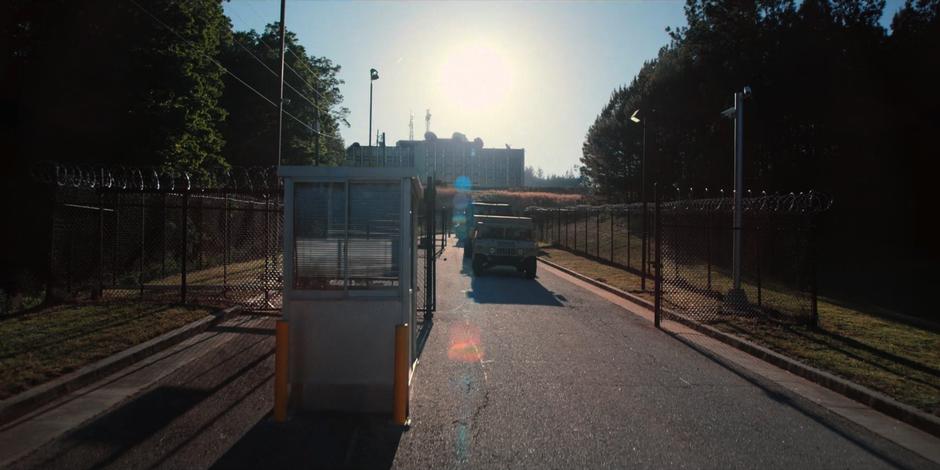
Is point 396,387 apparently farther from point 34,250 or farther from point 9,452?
point 34,250

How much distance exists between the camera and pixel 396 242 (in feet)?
23.6

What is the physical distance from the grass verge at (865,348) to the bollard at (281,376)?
638 centimetres

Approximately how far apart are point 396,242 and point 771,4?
29.2 metres

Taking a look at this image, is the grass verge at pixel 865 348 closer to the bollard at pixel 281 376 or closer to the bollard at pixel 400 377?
the bollard at pixel 400 377

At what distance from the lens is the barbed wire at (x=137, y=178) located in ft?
41.7

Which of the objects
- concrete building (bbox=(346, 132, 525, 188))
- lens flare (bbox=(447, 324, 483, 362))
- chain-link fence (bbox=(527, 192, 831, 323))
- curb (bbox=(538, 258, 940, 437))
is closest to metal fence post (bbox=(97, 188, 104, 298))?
Result: lens flare (bbox=(447, 324, 483, 362))

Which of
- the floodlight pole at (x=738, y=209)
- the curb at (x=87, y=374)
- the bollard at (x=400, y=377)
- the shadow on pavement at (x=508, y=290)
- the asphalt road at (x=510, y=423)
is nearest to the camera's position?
the asphalt road at (x=510, y=423)

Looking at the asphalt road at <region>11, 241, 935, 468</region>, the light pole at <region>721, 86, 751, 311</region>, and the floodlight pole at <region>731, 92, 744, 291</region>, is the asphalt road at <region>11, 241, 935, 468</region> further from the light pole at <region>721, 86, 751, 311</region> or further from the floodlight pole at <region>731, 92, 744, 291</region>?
the floodlight pole at <region>731, 92, 744, 291</region>

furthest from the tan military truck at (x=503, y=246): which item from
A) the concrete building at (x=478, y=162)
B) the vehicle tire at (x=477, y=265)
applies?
the concrete building at (x=478, y=162)

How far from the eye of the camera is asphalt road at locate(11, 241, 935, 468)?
567 cm

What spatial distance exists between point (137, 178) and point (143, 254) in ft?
11.6

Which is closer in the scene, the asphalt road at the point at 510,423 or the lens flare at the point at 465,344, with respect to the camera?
the asphalt road at the point at 510,423

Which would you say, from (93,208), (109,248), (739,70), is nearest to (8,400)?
(93,208)

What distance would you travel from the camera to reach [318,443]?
19.7 feet
